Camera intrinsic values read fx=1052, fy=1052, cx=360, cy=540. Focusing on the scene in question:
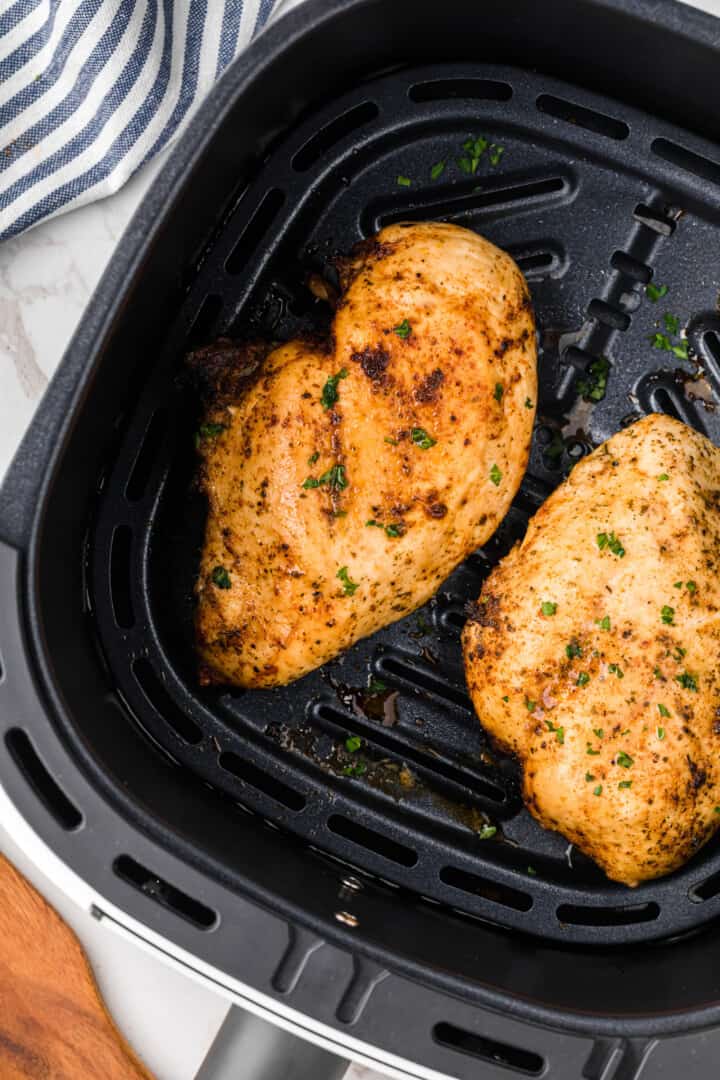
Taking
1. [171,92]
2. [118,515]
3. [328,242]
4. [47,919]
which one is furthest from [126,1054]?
[171,92]

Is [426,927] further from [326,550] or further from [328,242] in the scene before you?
[328,242]

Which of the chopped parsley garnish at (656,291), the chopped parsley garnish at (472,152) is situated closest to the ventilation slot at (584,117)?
the chopped parsley garnish at (472,152)

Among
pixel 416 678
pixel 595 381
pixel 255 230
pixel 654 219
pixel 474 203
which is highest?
pixel 654 219

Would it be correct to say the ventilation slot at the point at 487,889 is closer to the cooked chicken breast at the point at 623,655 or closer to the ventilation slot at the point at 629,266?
the cooked chicken breast at the point at 623,655

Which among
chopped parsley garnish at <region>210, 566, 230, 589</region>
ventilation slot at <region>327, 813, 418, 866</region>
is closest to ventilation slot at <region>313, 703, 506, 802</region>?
ventilation slot at <region>327, 813, 418, 866</region>

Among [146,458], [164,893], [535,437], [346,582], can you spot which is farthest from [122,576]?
[535,437]

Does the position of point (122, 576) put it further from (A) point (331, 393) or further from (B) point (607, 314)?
(B) point (607, 314)
